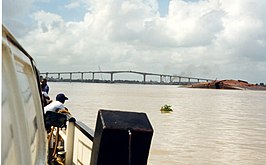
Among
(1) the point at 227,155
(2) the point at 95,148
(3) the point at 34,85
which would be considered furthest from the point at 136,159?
(1) the point at 227,155

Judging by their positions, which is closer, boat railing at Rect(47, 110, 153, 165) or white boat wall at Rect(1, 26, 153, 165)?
white boat wall at Rect(1, 26, 153, 165)

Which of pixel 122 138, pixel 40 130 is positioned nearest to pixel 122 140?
pixel 122 138

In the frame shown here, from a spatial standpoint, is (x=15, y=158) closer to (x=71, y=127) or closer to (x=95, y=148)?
(x=95, y=148)

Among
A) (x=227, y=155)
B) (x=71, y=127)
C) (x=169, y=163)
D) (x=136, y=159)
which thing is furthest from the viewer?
(x=227, y=155)

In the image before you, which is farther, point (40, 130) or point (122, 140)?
point (40, 130)

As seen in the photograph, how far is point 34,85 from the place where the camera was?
11.4 ft

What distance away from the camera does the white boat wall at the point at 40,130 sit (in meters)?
2.02

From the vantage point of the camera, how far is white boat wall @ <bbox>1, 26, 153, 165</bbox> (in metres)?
2.02

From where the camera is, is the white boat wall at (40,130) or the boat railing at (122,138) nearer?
the white boat wall at (40,130)

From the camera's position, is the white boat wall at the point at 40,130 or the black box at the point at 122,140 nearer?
the white boat wall at the point at 40,130

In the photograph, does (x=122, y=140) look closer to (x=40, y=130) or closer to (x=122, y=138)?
(x=122, y=138)

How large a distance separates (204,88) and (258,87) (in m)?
15.5

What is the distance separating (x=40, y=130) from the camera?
3504 millimetres

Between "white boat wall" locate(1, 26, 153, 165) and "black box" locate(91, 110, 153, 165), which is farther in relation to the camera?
"black box" locate(91, 110, 153, 165)
